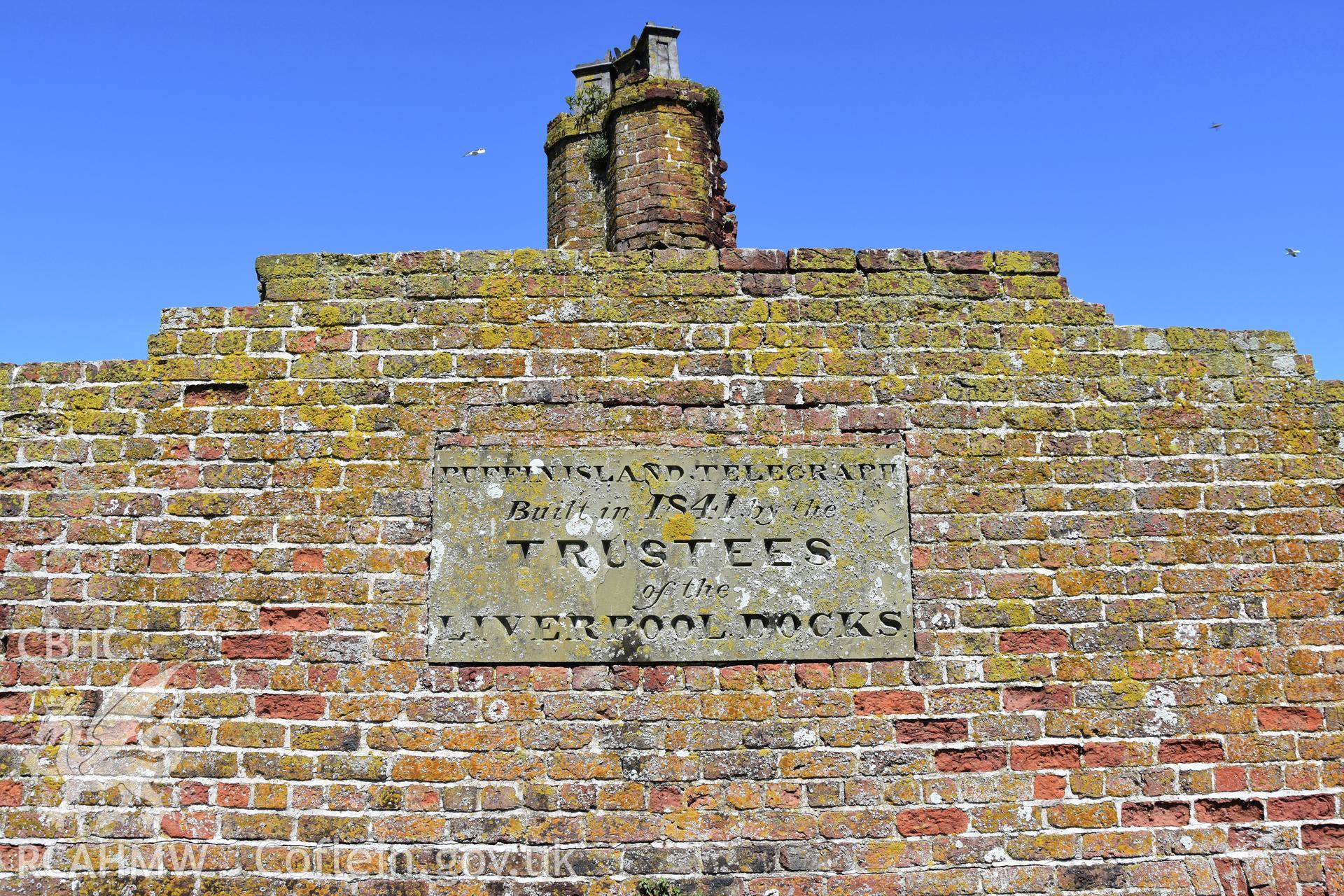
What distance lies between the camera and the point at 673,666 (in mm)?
4039

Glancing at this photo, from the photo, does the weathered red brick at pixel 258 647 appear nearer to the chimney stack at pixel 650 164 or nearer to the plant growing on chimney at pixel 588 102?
the chimney stack at pixel 650 164

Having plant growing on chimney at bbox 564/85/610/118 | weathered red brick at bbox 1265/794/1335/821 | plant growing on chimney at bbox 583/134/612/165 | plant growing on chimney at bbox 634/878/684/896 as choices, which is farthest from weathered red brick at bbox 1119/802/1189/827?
plant growing on chimney at bbox 564/85/610/118

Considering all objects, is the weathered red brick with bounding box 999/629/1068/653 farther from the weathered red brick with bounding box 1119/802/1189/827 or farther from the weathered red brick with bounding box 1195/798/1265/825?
the weathered red brick with bounding box 1195/798/1265/825

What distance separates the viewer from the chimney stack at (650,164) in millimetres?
7699

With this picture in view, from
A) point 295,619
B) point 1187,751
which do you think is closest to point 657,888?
point 295,619

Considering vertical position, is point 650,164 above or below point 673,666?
above

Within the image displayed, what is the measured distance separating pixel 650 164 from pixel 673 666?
16.6 feet

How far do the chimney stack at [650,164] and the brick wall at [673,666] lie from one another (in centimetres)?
331

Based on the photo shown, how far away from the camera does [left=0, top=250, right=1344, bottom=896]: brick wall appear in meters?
3.93

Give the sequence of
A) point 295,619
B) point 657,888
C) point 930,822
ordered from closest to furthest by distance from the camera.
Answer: point 657,888 < point 930,822 < point 295,619

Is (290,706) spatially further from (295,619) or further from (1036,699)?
(1036,699)

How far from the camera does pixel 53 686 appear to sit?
4.04m

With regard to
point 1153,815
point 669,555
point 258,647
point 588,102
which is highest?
point 588,102

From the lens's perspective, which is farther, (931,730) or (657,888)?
(931,730)
